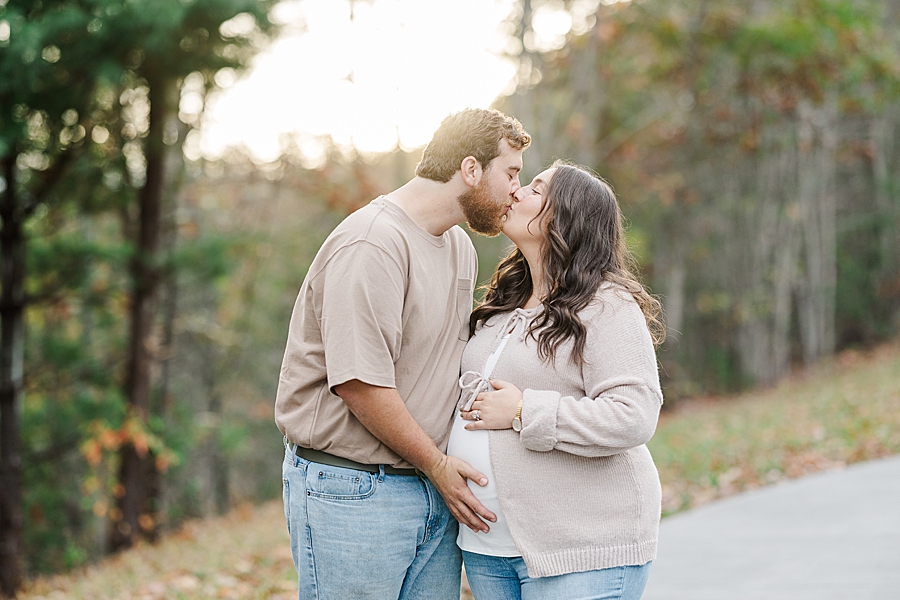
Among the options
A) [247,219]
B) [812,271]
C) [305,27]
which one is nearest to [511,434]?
[305,27]

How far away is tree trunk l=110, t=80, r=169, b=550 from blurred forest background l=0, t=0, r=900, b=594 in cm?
3

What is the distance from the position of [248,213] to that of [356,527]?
1650 centimetres

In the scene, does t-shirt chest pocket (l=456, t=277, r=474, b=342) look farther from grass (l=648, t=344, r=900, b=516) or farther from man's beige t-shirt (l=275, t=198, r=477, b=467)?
grass (l=648, t=344, r=900, b=516)

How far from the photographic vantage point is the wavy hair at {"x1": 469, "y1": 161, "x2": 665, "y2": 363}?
2562 mm

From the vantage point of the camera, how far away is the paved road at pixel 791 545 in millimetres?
4703

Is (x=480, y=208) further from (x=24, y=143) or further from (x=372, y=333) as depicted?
(x=24, y=143)

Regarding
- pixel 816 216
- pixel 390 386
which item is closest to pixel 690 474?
pixel 390 386

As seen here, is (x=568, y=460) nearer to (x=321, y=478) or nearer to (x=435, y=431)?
(x=435, y=431)

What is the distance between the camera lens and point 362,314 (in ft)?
7.93

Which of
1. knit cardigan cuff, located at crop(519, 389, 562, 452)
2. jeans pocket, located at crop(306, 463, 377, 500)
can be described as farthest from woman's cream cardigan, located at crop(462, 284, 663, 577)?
jeans pocket, located at crop(306, 463, 377, 500)

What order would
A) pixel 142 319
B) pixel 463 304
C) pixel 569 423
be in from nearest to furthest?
1. pixel 569 423
2. pixel 463 304
3. pixel 142 319

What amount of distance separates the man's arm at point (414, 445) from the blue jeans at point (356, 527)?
0.10 metres

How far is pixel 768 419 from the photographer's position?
12.0 meters

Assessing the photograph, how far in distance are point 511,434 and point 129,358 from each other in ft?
28.7
